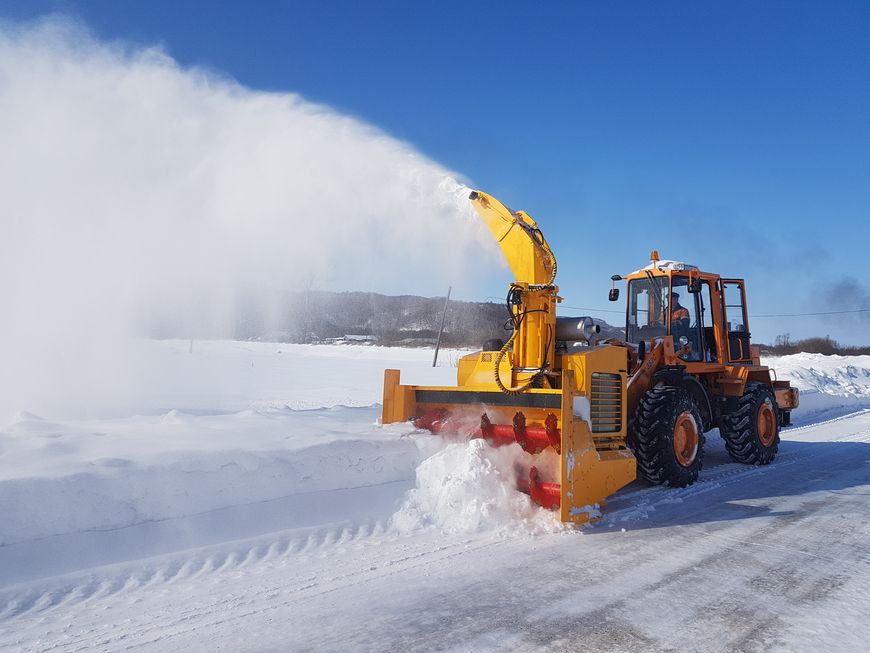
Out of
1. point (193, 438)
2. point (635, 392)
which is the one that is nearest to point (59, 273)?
point (193, 438)

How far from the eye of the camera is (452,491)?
5.82 m

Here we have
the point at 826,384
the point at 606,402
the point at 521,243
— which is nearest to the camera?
the point at 606,402

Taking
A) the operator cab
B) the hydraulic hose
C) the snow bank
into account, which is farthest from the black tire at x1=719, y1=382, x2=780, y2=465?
the snow bank

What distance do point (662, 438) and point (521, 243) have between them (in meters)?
2.73

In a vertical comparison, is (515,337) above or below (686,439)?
above

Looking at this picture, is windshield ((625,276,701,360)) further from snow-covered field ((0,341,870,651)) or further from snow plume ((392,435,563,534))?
snow plume ((392,435,563,534))

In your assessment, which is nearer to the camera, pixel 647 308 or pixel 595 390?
pixel 595 390

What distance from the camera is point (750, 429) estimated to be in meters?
9.14

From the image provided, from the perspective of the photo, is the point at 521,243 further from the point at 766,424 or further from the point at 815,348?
the point at 815,348

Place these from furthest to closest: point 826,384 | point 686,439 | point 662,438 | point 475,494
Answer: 1. point 826,384
2. point 686,439
3. point 662,438
4. point 475,494

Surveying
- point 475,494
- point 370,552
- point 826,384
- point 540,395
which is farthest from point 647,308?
point 826,384

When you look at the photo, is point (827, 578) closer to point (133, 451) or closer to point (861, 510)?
point (861, 510)

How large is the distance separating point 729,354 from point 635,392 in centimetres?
294

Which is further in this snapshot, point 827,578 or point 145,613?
point 827,578
